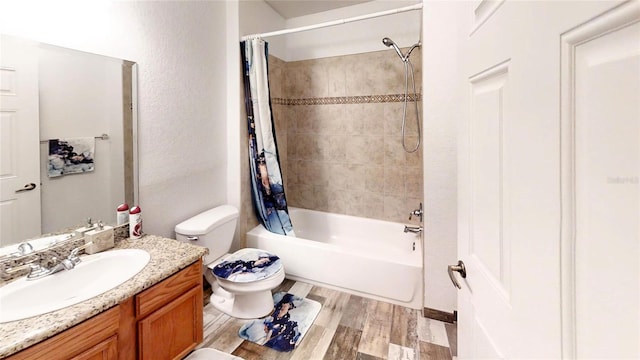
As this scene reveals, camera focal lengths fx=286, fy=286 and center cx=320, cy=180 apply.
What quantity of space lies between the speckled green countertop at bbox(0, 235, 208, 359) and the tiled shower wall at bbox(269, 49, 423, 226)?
1.89 metres

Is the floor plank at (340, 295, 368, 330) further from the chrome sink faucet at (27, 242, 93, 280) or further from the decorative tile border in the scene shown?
the decorative tile border

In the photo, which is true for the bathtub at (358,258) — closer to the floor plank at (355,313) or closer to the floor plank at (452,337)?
the floor plank at (355,313)

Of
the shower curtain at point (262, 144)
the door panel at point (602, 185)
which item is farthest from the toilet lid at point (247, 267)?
the door panel at point (602, 185)

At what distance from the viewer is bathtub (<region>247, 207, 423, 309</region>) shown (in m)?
2.13

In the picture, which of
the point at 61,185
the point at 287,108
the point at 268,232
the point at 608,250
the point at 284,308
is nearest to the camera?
the point at 608,250

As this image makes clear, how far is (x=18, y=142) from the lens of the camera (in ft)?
4.14

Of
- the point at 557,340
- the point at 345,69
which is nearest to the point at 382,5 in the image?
the point at 345,69

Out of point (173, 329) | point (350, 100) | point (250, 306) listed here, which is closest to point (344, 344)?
point (250, 306)

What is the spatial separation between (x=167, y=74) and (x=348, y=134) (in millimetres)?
1784

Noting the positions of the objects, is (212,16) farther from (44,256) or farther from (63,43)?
(44,256)

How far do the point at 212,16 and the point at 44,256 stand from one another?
204 cm

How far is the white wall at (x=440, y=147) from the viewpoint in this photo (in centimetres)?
186

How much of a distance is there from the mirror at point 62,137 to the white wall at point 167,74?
8 cm

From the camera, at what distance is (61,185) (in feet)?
4.69
